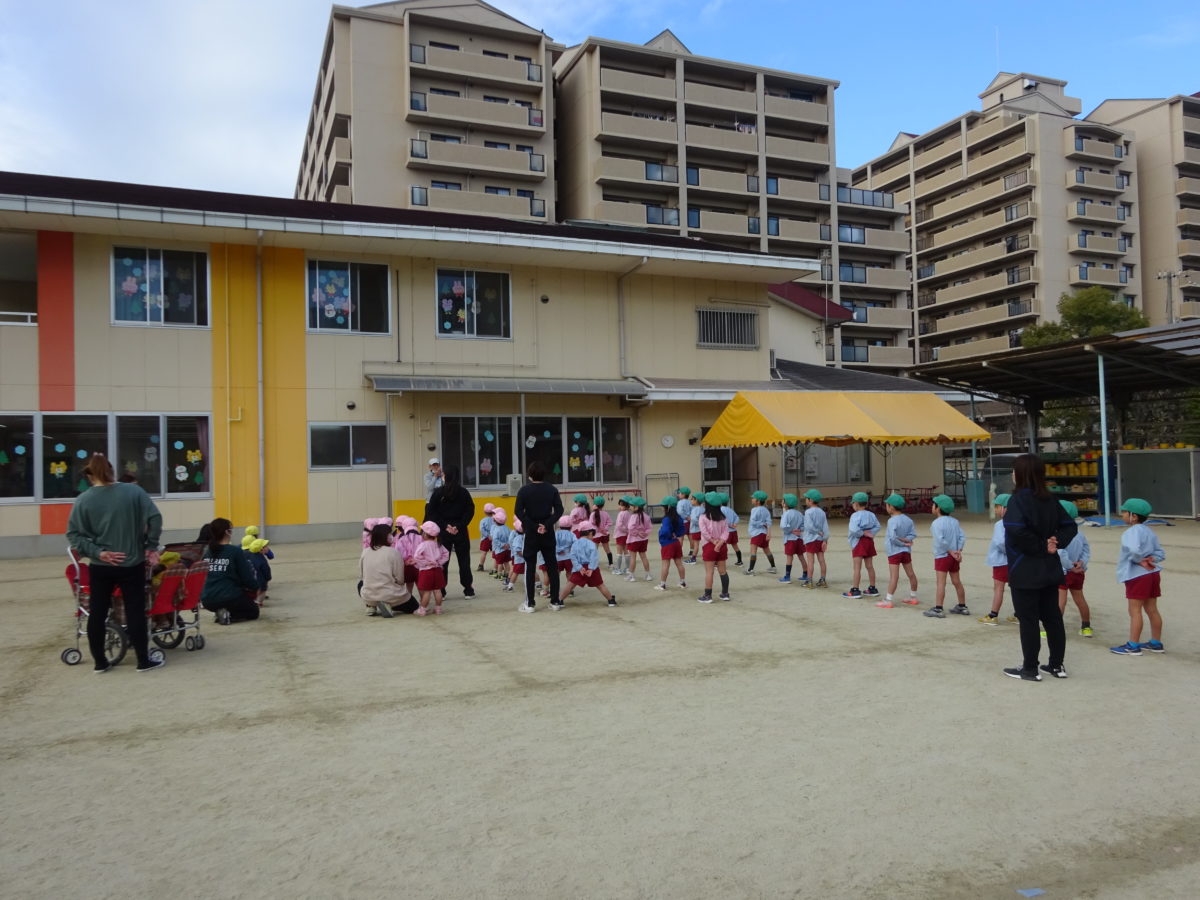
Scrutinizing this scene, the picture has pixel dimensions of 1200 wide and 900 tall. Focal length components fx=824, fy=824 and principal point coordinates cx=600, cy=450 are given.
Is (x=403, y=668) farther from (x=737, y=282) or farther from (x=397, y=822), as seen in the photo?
(x=737, y=282)

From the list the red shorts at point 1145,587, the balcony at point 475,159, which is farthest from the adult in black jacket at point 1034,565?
the balcony at point 475,159

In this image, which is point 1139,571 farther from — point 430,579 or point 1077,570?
point 430,579

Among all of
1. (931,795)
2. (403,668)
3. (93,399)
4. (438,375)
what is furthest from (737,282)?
(931,795)

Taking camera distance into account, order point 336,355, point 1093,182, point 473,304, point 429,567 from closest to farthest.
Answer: point 429,567 < point 336,355 < point 473,304 < point 1093,182

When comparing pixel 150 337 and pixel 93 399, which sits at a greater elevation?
pixel 150 337

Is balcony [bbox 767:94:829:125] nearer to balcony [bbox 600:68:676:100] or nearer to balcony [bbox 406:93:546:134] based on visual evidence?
balcony [bbox 600:68:676:100]

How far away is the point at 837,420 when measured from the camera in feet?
67.2

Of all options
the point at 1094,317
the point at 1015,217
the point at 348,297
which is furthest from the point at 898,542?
the point at 1015,217

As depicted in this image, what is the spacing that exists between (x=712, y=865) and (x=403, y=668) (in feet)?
13.5

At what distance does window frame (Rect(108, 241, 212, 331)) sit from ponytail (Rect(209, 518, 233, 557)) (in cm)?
1039

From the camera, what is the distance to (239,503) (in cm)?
1784

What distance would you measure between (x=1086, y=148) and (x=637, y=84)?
1256 inches

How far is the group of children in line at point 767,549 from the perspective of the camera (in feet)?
23.4

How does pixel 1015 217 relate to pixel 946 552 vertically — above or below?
above
